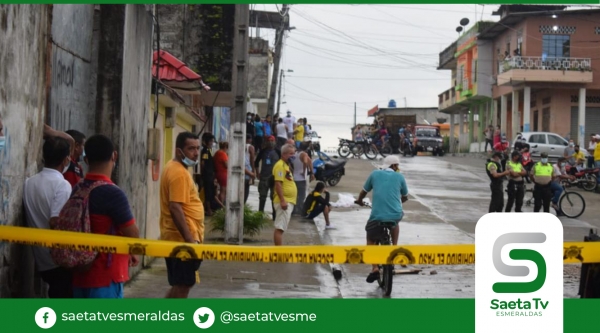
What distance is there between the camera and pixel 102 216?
5.84m

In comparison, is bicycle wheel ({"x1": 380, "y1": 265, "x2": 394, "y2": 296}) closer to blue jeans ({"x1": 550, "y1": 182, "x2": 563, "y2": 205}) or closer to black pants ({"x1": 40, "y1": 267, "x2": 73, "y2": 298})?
black pants ({"x1": 40, "y1": 267, "x2": 73, "y2": 298})

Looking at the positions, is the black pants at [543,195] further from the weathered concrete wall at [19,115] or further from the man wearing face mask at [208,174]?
the weathered concrete wall at [19,115]

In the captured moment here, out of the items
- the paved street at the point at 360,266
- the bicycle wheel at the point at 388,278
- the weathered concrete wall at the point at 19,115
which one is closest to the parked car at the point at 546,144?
the paved street at the point at 360,266

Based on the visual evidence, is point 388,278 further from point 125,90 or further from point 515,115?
point 515,115

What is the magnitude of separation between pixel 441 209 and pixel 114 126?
13391 mm

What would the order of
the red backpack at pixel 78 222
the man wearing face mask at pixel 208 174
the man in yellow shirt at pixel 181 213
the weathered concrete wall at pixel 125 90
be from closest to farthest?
the red backpack at pixel 78 222 → the man in yellow shirt at pixel 181 213 → the weathered concrete wall at pixel 125 90 → the man wearing face mask at pixel 208 174

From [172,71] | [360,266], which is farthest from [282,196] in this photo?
[172,71]

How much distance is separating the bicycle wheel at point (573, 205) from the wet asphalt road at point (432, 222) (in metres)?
0.42

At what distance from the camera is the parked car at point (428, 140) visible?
4569 cm

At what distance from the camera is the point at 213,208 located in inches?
750

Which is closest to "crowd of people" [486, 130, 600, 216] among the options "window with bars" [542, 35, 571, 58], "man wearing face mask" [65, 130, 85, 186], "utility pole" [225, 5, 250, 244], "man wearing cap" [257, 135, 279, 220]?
"man wearing cap" [257, 135, 279, 220]

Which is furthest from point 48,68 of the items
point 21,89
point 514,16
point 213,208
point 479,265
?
point 514,16

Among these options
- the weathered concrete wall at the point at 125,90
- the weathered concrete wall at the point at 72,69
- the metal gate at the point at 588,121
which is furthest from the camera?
the metal gate at the point at 588,121

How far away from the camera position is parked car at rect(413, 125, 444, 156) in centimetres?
4569
